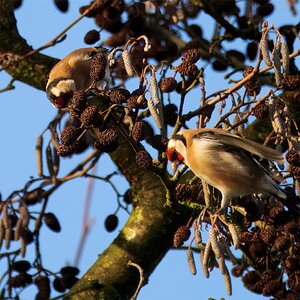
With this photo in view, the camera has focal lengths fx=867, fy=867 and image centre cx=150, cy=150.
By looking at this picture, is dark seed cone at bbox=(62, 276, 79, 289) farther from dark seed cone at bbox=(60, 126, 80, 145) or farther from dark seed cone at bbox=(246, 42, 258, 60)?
dark seed cone at bbox=(246, 42, 258, 60)

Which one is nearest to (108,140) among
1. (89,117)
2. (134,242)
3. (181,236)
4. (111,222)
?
(89,117)

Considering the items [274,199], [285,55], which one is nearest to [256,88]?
[285,55]

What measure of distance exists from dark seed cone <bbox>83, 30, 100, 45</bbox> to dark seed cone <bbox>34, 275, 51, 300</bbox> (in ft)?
3.69

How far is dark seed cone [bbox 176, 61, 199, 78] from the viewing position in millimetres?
2885

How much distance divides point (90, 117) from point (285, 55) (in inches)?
26.7

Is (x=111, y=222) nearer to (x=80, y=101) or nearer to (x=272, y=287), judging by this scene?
(x=272, y=287)

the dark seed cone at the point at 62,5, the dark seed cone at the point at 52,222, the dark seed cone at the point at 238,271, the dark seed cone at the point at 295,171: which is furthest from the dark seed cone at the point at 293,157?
the dark seed cone at the point at 62,5

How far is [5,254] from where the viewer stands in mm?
3797

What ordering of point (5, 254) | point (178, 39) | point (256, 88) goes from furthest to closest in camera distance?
point (178, 39)
point (5, 254)
point (256, 88)

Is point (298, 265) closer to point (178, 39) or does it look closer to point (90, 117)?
point (90, 117)

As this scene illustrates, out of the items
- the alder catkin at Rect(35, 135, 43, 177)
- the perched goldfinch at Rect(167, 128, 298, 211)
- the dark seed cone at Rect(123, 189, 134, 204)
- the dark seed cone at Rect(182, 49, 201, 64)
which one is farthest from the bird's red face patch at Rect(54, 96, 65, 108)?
the dark seed cone at Rect(182, 49, 201, 64)

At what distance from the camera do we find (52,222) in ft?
13.1

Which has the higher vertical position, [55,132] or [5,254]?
[55,132]

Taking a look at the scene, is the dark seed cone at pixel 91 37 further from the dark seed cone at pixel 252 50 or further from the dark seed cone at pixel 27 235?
the dark seed cone at pixel 27 235
